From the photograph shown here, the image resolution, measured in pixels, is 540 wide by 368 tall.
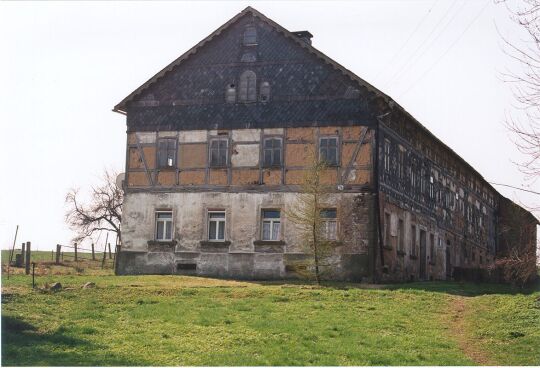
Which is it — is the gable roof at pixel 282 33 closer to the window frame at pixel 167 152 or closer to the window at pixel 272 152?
the window frame at pixel 167 152

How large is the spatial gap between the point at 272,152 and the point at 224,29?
5.98 meters

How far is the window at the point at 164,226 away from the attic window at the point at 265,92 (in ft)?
21.2

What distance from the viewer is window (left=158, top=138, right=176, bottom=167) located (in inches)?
1444

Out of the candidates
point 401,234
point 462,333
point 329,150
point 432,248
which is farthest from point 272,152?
point 462,333

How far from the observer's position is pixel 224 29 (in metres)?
36.4

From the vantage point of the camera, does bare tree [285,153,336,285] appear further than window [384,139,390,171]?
No

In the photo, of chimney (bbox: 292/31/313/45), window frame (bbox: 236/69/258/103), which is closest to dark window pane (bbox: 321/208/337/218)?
window frame (bbox: 236/69/258/103)

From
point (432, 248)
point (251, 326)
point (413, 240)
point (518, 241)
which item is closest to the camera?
point (251, 326)

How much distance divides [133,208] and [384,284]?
11585 mm

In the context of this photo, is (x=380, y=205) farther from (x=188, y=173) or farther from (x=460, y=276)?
(x=460, y=276)

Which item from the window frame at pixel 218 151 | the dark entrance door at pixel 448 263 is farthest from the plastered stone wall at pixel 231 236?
the dark entrance door at pixel 448 263

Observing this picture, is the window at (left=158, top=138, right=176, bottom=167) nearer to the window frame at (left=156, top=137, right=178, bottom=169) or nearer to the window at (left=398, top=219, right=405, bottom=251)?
the window frame at (left=156, top=137, right=178, bottom=169)

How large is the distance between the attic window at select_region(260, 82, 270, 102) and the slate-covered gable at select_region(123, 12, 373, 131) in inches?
7.1

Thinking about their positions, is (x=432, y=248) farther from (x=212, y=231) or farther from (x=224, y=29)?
(x=224, y=29)
